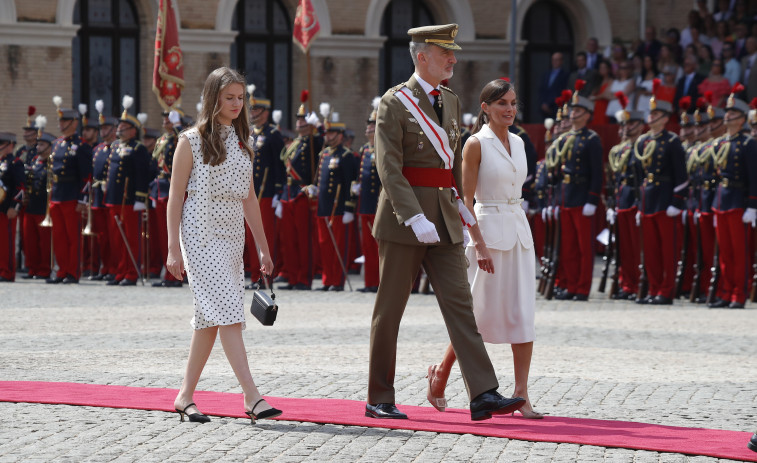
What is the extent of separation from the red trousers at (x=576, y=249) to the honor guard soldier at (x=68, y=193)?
5592 mm

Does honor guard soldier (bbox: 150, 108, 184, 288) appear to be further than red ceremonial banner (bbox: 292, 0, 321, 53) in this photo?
No

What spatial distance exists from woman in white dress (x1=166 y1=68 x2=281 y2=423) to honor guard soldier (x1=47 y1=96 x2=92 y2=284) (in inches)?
407

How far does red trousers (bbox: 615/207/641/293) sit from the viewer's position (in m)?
15.1

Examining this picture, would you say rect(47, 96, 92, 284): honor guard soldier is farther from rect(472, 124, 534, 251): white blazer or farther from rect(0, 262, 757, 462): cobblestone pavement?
rect(472, 124, 534, 251): white blazer

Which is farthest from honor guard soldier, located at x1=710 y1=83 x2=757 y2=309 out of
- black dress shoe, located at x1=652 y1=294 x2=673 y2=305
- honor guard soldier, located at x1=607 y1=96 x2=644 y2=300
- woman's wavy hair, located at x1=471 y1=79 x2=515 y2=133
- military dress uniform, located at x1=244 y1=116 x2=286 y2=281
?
woman's wavy hair, located at x1=471 y1=79 x2=515 y2=133

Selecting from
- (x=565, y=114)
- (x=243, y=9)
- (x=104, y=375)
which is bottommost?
(x=104, y=375)

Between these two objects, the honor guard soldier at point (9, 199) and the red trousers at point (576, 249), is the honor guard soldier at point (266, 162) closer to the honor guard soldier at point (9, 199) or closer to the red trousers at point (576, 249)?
the honor guard soldier at point (9, 199)

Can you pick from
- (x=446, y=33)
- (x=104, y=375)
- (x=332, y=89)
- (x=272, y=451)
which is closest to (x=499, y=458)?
(x=272, y=451)

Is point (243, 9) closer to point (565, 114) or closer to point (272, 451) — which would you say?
point (565, 114)

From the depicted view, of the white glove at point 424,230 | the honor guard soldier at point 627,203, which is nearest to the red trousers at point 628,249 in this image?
the honor guard soldier at point 627,203

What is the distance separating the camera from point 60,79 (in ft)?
75.6

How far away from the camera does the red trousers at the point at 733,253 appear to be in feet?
46.6

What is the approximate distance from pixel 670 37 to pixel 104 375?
15.6m

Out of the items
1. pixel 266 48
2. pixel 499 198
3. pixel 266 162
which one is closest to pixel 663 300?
pixel 266 162
